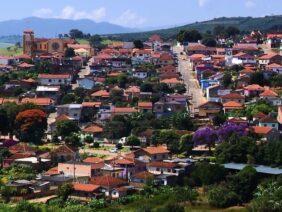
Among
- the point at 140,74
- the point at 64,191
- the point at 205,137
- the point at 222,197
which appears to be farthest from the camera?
the point at 140,74

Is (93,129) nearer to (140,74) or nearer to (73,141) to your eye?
(73,141)

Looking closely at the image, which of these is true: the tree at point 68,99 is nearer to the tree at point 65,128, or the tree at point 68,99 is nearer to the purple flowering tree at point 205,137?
the tree at point 65,128

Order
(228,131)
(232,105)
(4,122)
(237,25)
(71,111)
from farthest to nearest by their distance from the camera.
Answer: (237,25), (71,111), (232,105), (4,122), (228,131)

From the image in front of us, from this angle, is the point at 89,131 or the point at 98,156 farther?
the point at 89,131

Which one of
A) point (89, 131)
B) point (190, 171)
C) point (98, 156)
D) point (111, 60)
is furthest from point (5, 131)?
point (111, 60)

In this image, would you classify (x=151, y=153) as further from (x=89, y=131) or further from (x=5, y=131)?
(x=5, y=131)

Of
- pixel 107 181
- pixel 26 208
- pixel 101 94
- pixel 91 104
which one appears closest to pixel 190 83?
pixel 101 94

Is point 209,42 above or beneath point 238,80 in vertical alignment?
above
